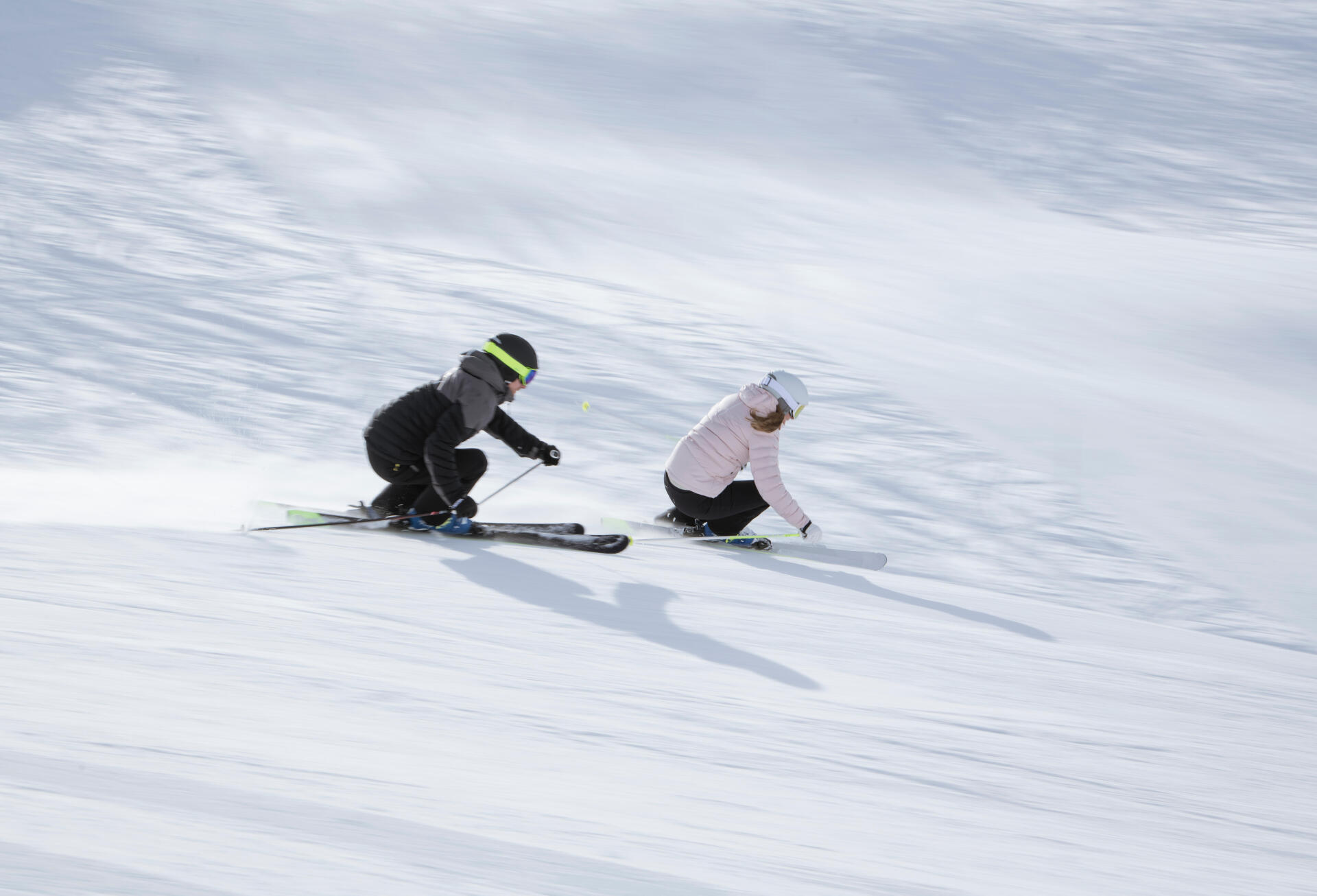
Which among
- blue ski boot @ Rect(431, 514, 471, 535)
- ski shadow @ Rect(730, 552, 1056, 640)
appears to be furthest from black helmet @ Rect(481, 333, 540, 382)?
ski shadow @ Rect(730, 552, 1056, 640)

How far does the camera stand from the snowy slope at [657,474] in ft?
7.61

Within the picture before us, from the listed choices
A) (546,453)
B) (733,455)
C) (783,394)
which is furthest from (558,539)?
(783,394)

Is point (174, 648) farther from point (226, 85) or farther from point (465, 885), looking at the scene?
point (226, 85)

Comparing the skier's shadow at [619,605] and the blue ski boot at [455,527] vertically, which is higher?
the skier's shadow at [619,605]

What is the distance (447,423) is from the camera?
172 inches

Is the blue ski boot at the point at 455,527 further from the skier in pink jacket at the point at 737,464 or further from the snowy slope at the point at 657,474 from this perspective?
the skier in pink jacket at the point at 737,464

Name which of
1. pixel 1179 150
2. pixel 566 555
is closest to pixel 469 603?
pixel 566 555

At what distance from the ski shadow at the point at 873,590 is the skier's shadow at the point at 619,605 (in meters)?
0.84

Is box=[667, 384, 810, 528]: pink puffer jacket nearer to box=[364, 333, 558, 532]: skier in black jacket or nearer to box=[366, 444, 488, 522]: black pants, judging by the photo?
box=[364, 333, 558, 532]: skier in black jacket

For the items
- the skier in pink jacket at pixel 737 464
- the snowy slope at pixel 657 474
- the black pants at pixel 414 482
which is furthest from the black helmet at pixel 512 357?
the skier in pink jacket at pixel 737 464

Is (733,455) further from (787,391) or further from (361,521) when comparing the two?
(361,521)

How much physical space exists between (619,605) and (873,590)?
4.08ft

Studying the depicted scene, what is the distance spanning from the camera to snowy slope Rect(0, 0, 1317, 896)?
2.32 metres

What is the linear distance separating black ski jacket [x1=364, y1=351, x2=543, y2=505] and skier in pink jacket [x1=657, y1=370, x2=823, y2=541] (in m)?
0.80
